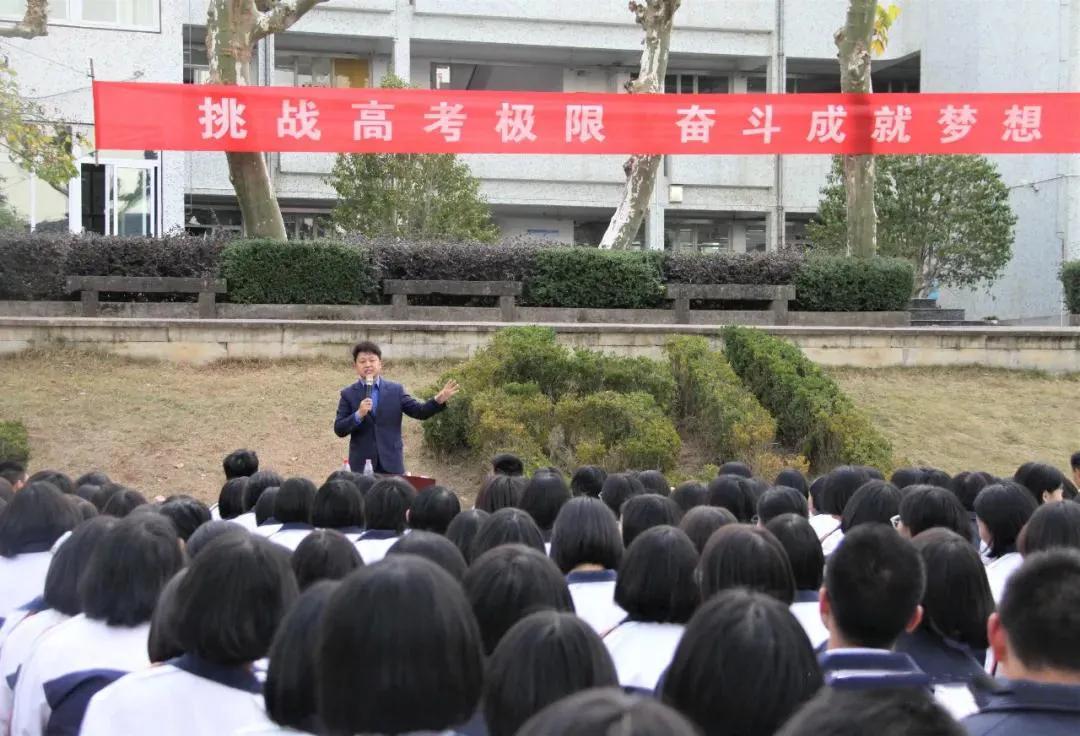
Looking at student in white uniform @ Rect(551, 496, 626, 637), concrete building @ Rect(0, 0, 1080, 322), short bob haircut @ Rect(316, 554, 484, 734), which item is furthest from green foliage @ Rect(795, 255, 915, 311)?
short bob haircut @ Rect(316, 554, 484, 734)

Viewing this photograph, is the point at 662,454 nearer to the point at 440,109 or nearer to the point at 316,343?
the point at 316,343

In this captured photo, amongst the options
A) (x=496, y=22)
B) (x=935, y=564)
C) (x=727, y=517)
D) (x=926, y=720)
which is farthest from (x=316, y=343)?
(x=496, y=22)

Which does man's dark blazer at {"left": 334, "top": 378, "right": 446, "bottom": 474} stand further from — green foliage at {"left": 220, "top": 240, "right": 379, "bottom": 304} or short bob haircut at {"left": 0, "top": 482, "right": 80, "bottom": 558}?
green foliage at {"left": 220, "top": 240, "right": 379, "bottom": 304}

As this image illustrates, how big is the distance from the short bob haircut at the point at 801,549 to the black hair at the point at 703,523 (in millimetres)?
258

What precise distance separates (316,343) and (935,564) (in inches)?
378

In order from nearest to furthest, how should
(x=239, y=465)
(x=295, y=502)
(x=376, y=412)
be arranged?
1. (x=295, y=502)
2. (x=239, y=465)
3. (x=376, y=412)

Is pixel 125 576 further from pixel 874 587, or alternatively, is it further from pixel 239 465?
pixel 239 465

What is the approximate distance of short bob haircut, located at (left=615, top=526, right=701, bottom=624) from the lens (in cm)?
332

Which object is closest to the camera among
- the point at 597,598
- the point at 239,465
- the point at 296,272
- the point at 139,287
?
the point at 597,598

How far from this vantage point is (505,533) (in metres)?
4.05

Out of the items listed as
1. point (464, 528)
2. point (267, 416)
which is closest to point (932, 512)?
point (464, 528)

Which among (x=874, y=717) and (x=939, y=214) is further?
(x=939, y=214)

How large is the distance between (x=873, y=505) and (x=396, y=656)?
3285mm

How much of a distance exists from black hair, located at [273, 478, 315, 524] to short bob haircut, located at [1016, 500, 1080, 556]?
2969 millimetres
